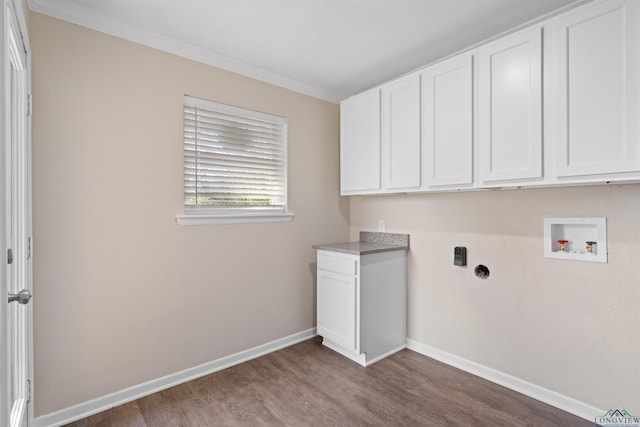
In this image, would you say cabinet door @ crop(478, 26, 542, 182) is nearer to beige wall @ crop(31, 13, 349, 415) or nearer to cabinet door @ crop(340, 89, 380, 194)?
cabinet door @ crop(340, 89, 380, 194)

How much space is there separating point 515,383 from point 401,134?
6.59ft

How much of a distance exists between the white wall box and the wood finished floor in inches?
38.7

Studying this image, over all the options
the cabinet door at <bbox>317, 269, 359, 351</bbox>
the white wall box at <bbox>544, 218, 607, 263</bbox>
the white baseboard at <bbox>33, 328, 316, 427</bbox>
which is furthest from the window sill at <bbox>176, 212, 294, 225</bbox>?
the white wall box at <bbox>544, 218, 607, 263</bbox>

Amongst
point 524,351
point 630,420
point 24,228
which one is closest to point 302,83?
point 24,228

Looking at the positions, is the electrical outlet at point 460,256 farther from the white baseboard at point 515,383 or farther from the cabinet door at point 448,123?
the white baseboard at point 515,383

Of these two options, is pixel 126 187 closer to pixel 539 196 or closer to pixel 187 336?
pixel 187 336

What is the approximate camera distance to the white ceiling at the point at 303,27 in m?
1.87

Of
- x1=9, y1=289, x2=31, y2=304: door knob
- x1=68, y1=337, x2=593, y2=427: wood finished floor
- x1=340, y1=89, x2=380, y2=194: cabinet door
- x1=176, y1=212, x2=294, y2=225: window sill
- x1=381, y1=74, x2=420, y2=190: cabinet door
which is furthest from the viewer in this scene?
x1=340, y1=89, x2=380, y2=194: cabinet door

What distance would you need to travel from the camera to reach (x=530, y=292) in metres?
2.13

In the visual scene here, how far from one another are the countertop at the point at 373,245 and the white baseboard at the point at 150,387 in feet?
3.17

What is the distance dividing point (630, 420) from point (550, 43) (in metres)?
2.16

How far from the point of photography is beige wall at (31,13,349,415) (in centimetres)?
183

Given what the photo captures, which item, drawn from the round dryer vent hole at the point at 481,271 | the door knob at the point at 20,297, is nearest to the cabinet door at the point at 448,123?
the round dryer vent hole at the point at 481,271

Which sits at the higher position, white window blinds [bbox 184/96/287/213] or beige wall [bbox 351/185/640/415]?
white window blinds [bbox 184/96/287/213]
